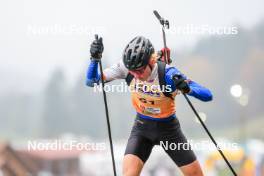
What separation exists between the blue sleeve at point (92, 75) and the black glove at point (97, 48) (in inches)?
3.6

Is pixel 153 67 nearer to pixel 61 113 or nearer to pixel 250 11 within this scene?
pixel 61 113

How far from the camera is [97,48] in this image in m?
6.21

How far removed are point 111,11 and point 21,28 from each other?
12.7 m

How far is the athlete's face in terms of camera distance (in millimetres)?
6059

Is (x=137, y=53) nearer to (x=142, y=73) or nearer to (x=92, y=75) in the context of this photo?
(x=142, y=73)

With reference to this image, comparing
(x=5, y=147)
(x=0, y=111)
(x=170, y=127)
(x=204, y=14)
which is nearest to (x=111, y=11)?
(x=204, y=14)

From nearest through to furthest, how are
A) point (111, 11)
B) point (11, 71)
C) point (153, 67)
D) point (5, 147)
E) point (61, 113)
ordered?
point (153, 67)
point (5, 147)
point (111, 11)
point (61, 113)
point (11, 71)

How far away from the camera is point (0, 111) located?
6456 cm

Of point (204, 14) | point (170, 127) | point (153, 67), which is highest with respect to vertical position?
point (153, 67)

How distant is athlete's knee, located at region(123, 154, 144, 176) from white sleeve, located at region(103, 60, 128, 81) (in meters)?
0.72

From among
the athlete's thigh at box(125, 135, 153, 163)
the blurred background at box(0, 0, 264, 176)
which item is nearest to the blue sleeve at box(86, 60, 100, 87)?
the athlete's thigh at box(125, 135, 153, 163)

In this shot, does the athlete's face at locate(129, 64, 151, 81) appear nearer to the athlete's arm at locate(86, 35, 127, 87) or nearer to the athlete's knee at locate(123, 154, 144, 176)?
the athlete's arm at locate(86, 35, 127, 87)

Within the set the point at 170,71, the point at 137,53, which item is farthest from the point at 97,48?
the point at 170,71

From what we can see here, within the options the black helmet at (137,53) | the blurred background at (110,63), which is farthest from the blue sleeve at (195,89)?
the blurred background at (110,63)
